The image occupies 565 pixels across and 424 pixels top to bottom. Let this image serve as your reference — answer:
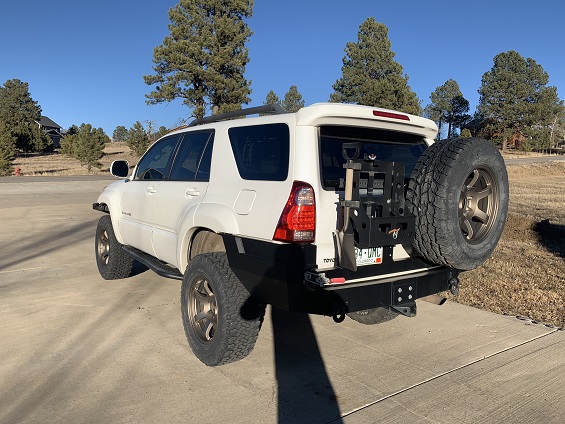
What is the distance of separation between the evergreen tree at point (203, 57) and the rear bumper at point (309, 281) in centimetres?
3421

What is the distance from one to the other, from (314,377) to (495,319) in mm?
2346

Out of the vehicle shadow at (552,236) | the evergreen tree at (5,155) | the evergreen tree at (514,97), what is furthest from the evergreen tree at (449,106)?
the vehicle shadow at (552,236)

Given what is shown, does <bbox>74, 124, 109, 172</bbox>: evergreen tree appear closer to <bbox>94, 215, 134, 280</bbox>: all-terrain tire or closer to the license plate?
<bbox>94, 215, 134, 280</bbox>: all-terrain tire

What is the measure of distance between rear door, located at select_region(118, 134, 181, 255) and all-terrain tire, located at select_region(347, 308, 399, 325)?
2216 mm

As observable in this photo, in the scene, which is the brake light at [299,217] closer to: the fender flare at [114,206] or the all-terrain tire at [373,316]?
the all-terrain tire at [373,316]

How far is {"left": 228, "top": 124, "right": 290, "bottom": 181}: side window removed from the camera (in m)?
3.24

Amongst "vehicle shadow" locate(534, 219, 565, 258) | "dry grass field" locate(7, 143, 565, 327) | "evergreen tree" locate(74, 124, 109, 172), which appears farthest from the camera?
"evergreen tree" locate(74, 124, 109, 172)

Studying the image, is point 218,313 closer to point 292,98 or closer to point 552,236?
point 552,236

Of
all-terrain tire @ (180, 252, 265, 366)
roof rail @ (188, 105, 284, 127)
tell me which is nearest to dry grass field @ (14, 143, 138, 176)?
roof rail @ (188, 105, 284, 127)

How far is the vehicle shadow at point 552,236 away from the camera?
7.78m

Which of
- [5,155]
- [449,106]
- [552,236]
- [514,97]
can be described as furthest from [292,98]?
[552,236]

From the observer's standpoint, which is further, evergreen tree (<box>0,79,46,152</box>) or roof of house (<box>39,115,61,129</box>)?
roof of house (<box>39,115,61,129</box>)

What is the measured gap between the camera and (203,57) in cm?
3606

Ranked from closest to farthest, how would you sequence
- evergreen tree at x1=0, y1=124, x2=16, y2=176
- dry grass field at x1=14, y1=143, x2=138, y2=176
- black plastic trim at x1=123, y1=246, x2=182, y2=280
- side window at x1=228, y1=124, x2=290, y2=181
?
side window at x1=228, y1=124, x2=290, y2=181 → black plastic trim at x1=123, y1=246, x2=182, y2=280 → evergreen tree at x1=0, y1=124, x2=16, y2=176 → dry grass field at x1=14, y1=143, x2=138, y2=176
